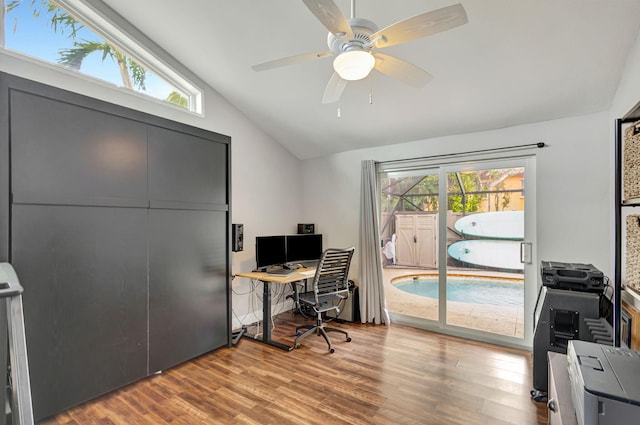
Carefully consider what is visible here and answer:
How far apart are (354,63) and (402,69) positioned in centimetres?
41

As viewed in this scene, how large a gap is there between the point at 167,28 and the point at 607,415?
3890 mm

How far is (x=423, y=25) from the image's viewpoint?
1.49 meters

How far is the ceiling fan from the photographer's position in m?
1.40

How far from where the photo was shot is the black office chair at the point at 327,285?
3.22 metres

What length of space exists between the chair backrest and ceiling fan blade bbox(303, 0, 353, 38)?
206 cm

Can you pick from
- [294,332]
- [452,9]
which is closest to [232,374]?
[294,332]

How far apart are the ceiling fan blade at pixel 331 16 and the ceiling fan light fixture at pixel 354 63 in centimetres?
9

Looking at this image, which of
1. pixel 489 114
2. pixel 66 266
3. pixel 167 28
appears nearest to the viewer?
pixel 66 266

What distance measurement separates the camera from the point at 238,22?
2.60m

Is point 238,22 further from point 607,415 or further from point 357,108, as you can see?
point 607,415

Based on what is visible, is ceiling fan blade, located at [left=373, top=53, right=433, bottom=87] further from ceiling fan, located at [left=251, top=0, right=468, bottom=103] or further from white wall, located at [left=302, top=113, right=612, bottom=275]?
white wall, located at [left=302, top=113, right=612, bottom=275]

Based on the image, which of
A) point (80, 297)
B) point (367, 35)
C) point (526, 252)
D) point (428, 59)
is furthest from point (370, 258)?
point (80, 297)

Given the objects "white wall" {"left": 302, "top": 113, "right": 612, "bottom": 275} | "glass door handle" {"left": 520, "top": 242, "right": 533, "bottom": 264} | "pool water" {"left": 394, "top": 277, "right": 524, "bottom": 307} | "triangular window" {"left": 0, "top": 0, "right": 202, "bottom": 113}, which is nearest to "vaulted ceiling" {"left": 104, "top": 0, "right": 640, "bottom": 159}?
"white wall" {"left": 302, "top": 113, "right": 612, "bottom": 275}

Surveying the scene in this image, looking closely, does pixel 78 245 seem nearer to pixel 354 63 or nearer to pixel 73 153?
pixel 73 153
